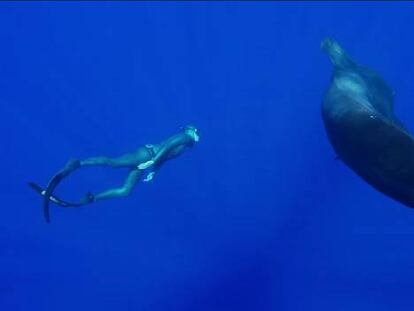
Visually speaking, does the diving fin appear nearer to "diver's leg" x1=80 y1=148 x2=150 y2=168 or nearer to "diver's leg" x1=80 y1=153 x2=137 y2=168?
"diver's leg" x1=80 y1=153 x2=137 y2=168

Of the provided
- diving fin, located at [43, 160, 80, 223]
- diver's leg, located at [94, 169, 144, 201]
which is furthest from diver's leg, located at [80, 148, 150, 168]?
diving fin, located at [43, 160, 80, 223]

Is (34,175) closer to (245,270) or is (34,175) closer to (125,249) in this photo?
(125,249)

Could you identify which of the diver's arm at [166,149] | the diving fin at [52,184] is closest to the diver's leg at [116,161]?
the diver's arm at [166,149]

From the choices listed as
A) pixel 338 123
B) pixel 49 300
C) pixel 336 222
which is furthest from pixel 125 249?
pixel 338 123

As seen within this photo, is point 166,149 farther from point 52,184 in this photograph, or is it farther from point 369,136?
point 369,136

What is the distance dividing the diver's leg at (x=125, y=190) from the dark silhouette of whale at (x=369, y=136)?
294 centimetres

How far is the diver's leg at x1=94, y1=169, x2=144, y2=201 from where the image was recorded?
8.23 metres

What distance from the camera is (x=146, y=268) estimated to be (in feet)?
43.1

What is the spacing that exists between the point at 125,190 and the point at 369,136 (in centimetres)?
367

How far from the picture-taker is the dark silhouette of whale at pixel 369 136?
20.7 ft

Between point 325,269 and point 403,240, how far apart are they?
175 centimetres

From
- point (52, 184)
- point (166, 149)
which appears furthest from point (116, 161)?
point (52, 184)

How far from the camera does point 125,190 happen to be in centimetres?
841

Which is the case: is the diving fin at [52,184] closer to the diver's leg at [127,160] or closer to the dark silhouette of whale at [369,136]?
the diver's leg at [127,160]
